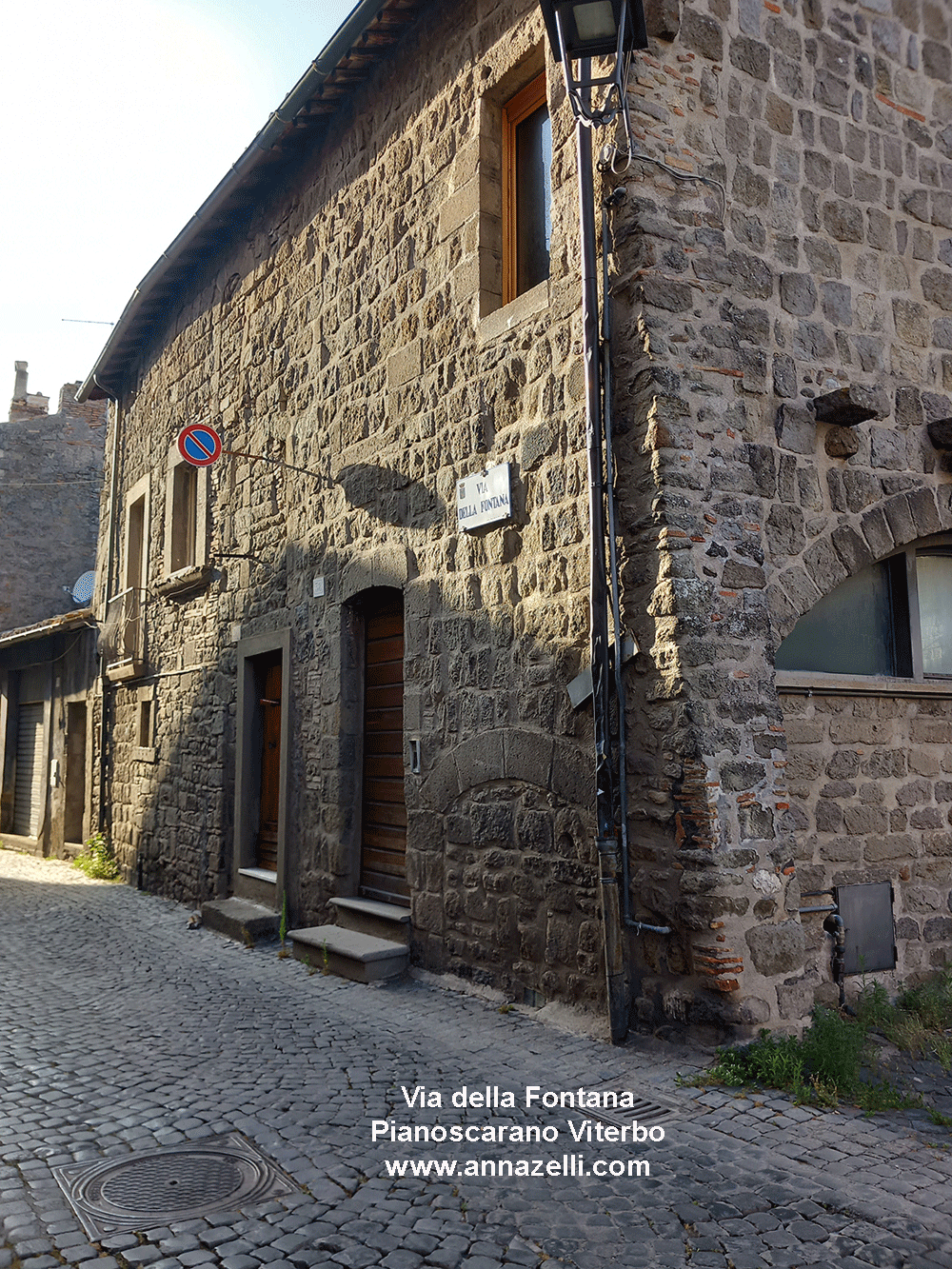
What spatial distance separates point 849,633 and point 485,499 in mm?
Result: 2123

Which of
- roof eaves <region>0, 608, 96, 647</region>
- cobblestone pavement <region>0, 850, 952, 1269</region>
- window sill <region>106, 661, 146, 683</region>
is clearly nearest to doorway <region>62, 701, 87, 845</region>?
roof eaves <region>0, 608, 96, 647</region>

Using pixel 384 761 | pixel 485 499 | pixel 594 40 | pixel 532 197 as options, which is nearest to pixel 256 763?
pixel 384 761

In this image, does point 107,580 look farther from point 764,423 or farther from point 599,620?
point 764,423

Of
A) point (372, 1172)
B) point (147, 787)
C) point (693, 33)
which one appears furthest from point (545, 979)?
point (147, 787)

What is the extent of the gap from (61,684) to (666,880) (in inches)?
469

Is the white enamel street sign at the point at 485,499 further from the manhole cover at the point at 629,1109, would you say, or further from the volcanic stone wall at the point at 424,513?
the manhole cover at the point at 629,1109

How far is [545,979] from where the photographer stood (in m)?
4.98

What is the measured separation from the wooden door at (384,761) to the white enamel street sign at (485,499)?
3.92ft

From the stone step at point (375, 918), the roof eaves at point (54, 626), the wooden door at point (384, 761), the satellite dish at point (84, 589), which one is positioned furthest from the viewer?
the satellite dish at point (84, 589)

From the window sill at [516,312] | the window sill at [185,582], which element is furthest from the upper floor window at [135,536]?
the window sill at [516,312]

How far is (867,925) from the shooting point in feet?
16.5

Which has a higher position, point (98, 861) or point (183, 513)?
point (183, 513)

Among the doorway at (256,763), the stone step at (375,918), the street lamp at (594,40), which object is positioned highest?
the street lamp at (594,40)

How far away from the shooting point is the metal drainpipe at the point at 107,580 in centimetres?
1216
